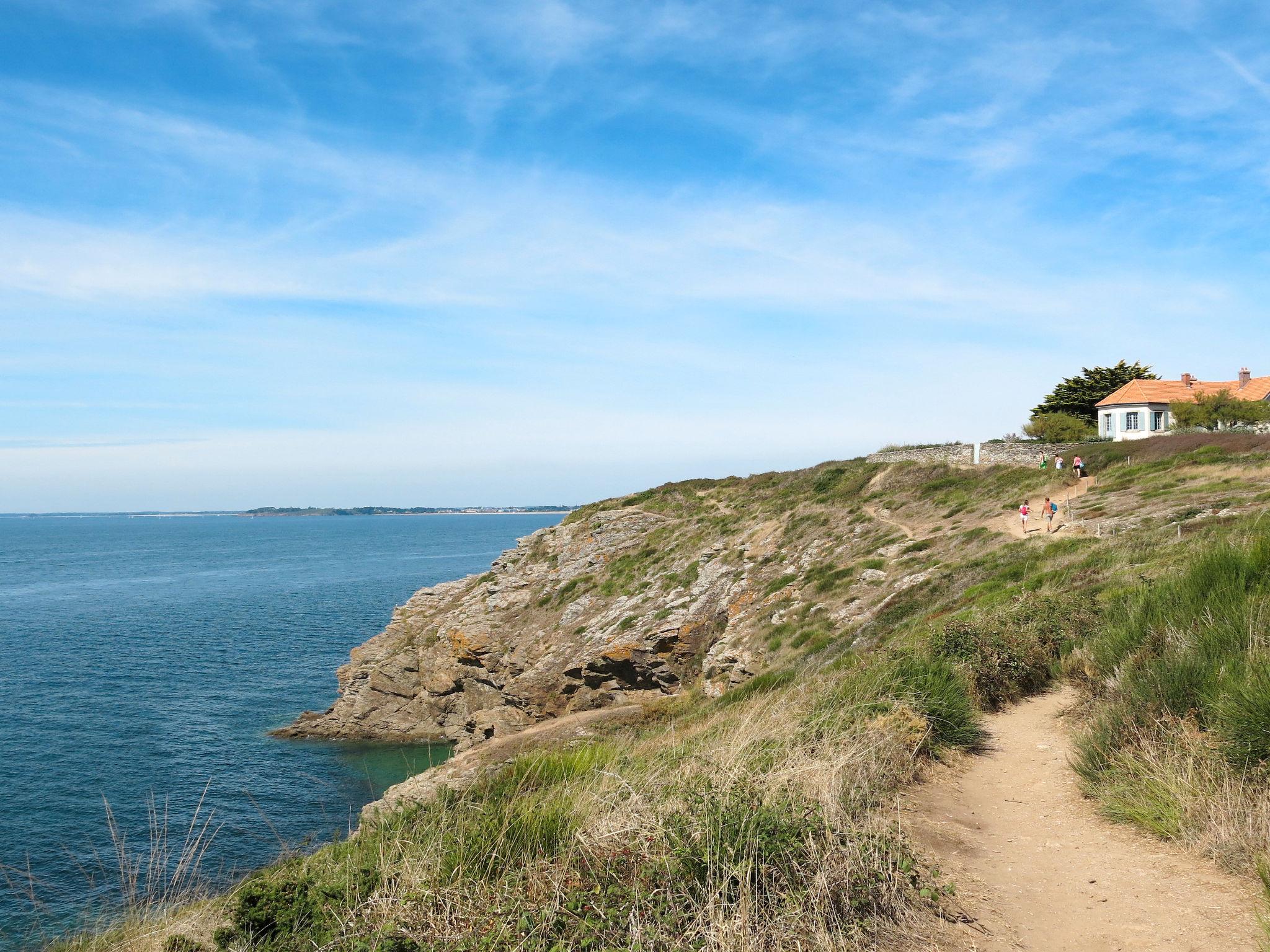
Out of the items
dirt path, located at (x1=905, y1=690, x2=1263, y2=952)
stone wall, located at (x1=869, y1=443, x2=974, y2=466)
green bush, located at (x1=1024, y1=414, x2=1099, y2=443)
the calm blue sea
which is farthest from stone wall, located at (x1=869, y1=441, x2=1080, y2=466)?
dirt path, located at (x1=905, y1=690, x2=1263, y2=952)

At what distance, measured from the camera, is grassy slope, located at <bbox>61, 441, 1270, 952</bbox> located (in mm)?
4789

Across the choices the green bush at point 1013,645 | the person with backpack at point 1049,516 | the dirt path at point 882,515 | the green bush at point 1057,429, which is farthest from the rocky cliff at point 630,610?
the green bush at point 1057,429

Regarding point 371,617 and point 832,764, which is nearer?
point 832,764

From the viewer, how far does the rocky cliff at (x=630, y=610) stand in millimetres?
27797

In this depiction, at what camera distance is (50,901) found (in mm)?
20469

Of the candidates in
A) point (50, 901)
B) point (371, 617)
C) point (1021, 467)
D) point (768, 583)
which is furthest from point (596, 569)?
point (371, 617)

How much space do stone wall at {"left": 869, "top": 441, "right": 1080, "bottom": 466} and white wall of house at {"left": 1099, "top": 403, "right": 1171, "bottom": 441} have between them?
1581cm

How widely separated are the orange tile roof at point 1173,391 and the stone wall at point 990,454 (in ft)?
59.1

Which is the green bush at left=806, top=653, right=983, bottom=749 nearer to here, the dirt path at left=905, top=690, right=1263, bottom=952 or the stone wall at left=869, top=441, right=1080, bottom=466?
the dirt path at left=905, top=690, right=1263, bottom=952

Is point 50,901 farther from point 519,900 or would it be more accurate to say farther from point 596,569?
point 596,569

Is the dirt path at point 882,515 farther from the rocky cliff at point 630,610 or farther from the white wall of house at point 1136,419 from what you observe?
the white wall of house at point 1136,419

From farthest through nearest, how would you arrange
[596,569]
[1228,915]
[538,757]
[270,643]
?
[270,643] → [596,569] → [538,757] → [1228,915]

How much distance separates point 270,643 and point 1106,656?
199 ft

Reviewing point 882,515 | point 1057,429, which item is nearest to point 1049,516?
point 882,515
